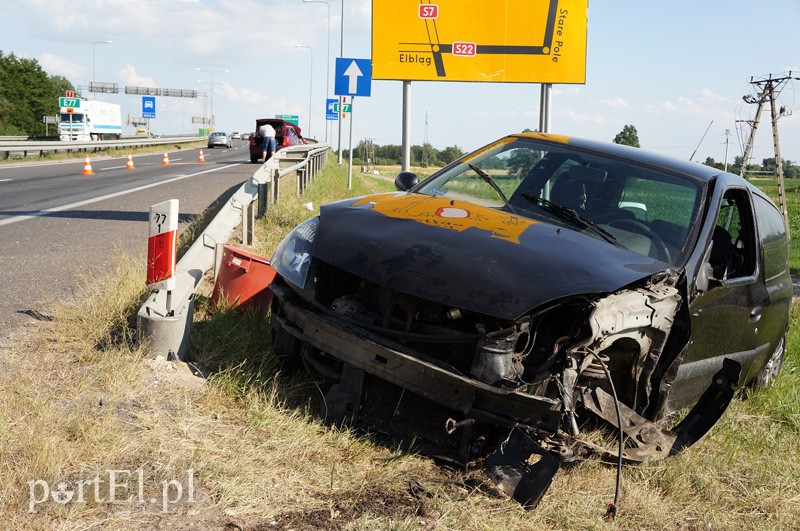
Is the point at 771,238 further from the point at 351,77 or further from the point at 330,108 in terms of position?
the point at 330,108

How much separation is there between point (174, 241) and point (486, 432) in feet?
7.62

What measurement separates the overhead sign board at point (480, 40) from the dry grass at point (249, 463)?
30.0 feet

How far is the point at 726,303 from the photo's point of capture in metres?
5.07

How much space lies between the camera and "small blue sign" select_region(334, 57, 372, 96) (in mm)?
20500

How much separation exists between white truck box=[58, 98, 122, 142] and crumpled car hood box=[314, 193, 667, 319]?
195ft

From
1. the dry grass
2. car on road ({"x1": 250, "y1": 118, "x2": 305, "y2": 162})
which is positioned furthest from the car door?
car on road ({"x1": 250, "y1": 118, "x2": 305, "y2": 162})

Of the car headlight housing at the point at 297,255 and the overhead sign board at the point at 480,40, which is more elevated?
the overhead sign board at the point at 480,40

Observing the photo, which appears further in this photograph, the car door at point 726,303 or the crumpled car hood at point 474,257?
the car door at point 726,303

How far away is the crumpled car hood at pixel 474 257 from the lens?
154 inches

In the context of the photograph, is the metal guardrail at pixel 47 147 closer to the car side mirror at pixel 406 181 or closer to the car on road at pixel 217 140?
the car on road at pixel 217 140

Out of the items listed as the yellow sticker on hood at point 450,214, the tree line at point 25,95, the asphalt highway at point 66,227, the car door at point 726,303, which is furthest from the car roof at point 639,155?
the tree line at point 25,95

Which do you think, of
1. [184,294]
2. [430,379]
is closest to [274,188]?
[184,294]

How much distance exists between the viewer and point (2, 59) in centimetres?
8588

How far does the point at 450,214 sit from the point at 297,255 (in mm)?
893
